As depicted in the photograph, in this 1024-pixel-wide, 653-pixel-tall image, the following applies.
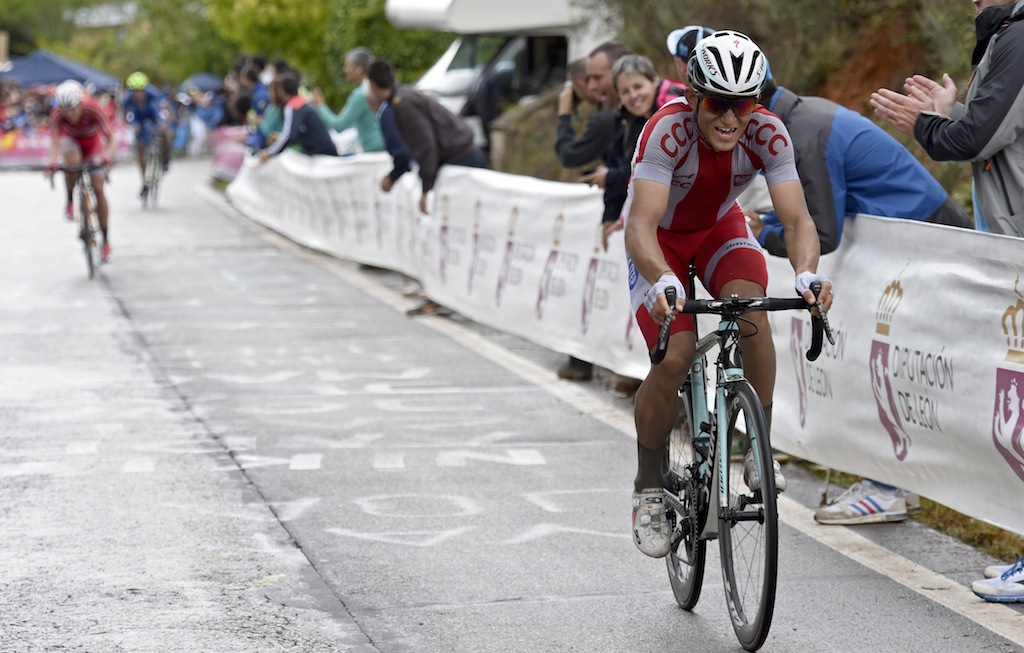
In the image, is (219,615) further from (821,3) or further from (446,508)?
(821,3)

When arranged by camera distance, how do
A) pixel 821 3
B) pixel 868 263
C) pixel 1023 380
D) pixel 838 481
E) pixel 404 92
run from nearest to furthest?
1. pixel 1023 380
2. pixel 868 263
3. pixel 838 481
4. pixel 404 92
5. pixel 821 3

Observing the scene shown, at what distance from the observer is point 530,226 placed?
12.1m

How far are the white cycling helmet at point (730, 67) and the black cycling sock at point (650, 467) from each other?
53.7 inches

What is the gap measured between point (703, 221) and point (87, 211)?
12.2m

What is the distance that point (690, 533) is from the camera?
5586 mm

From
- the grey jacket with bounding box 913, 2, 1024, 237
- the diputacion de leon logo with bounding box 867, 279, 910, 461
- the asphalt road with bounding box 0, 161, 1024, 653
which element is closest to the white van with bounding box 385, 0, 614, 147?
the asphalt road with bounding box 0, 161, 1024, 653

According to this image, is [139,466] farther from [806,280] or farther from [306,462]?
[806,280]

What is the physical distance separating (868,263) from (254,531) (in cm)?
298

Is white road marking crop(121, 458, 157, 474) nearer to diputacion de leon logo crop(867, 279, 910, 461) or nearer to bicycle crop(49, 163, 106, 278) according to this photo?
diputacion de leon logo crop(867, 279, 910, 461)

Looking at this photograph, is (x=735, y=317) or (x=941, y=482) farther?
(x=941, y=482)

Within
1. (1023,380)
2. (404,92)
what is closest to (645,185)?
(1023,380)

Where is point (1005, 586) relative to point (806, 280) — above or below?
below

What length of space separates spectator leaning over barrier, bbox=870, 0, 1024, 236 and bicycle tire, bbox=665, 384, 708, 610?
155 cm

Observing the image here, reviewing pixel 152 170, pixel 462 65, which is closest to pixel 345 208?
pixel 462 65
